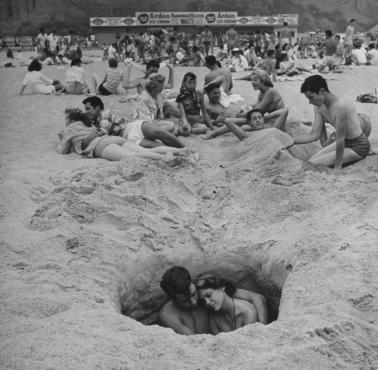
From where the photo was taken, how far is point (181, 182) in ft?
17.8

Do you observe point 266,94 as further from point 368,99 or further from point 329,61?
point 329,61

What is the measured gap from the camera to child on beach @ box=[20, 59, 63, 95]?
11.1 m

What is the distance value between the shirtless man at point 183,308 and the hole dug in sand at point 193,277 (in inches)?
12.5

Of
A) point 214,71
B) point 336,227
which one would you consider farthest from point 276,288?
point 214,71

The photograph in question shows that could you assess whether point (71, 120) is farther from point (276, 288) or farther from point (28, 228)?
point (276, 288)

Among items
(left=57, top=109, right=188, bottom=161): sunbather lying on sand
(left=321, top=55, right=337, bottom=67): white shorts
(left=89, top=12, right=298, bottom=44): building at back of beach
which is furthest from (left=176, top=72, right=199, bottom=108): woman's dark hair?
(left=89, top=12, right=298, bottom=44): building at back of beach

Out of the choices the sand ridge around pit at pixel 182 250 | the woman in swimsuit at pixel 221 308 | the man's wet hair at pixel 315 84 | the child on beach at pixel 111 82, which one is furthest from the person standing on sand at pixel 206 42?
the woman in swimsuit at pixel 221 308

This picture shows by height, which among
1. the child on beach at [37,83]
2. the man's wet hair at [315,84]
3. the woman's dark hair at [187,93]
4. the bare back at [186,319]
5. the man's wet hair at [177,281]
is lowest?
the bare back at [186,319]

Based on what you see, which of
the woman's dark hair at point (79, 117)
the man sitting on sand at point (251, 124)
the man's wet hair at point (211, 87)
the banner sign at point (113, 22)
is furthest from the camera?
the banner sign at point (113, 22)

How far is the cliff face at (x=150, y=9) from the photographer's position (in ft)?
124

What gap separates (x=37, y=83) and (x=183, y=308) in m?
8.67

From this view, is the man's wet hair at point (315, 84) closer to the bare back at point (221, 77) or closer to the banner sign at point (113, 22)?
the bare back at point (221, 77)

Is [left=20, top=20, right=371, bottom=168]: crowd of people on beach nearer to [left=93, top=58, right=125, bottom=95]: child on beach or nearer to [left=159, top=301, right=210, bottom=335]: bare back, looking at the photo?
[left=93, top=58, right=125, bottom=95]: child on beach

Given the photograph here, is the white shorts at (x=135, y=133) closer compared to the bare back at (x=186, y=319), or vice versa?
the bare back at (x=186, y=319)
